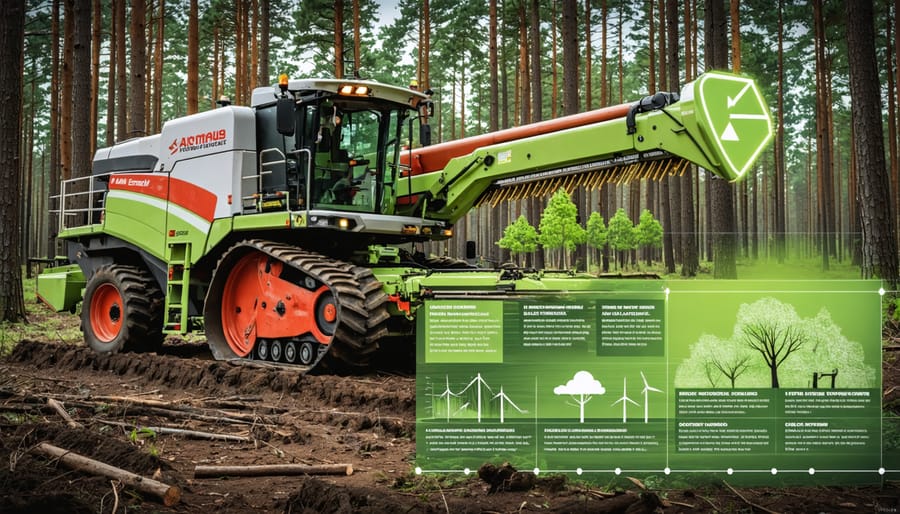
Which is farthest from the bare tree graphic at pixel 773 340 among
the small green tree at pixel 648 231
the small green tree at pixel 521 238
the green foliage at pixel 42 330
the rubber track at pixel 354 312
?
the small green tree at pixel 648 231

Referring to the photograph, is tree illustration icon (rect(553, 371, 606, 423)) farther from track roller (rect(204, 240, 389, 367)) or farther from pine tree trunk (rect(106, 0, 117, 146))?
pine tree trunk (rect(106, 0, 117, 146))

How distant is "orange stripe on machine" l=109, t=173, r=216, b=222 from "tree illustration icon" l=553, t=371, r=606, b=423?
769 centimetres

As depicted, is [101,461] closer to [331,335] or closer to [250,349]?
[331,335]

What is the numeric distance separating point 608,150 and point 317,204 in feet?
12.6

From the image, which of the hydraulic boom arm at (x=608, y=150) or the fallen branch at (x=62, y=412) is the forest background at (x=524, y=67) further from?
the fallen branch at (x=62, y=412)

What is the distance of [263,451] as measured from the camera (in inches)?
233

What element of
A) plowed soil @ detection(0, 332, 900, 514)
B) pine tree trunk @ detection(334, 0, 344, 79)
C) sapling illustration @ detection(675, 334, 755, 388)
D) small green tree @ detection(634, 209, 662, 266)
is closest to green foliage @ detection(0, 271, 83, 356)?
plowed soil @ detection(0, 332, 900, 514)

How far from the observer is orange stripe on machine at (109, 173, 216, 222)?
10.6 metres

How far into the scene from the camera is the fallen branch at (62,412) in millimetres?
6405

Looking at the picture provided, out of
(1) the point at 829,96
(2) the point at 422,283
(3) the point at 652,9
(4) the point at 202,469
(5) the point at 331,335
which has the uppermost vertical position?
(3) the point at 652,9

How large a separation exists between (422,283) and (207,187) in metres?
4.09

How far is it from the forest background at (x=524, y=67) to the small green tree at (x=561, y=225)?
1.87 ft

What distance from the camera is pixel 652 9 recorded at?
3434cm

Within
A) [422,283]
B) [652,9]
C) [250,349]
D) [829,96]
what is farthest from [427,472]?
[829,96]
